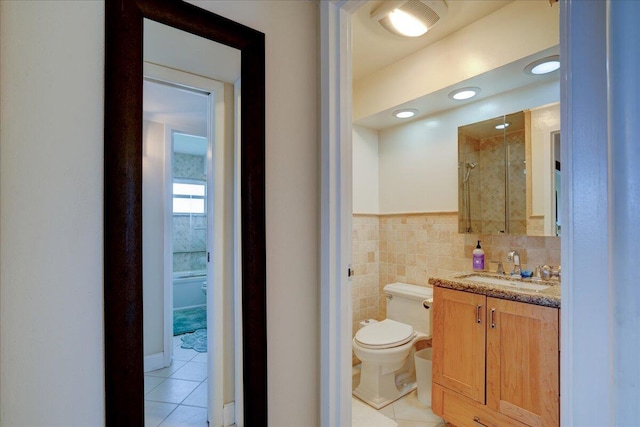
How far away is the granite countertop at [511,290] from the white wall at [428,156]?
73 cm

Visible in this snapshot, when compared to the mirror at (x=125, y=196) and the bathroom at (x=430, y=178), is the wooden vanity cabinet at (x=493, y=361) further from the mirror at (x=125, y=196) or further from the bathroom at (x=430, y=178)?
the mirror at (x=125, y=196)

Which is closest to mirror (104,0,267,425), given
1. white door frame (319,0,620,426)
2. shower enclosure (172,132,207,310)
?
shower enclosure (172,132,207,310)

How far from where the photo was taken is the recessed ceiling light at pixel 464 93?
205cm

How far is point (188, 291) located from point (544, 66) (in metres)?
2.07

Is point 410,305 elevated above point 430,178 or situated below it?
below

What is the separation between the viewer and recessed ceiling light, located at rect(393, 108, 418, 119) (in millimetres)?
2432

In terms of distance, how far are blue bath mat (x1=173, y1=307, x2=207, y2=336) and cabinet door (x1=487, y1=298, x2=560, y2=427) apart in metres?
1.42

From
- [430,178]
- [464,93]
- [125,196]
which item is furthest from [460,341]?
[125,196]

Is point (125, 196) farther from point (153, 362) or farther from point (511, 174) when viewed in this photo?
point (511, 174)

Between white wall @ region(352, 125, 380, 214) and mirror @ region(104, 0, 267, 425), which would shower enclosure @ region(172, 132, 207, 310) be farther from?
white wall @ region(352, 125, 380, 214)

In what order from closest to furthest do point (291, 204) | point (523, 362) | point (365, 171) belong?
1. point (291, 204)
2. point (523, 362)
3. point (365, 171)

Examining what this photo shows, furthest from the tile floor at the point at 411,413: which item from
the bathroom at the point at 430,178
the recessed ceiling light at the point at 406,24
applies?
the recessed ceiling light at the point at 406,24

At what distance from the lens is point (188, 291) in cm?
106

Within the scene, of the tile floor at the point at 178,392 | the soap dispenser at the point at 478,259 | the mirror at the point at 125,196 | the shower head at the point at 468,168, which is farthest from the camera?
the shower head at the point at 468,168
